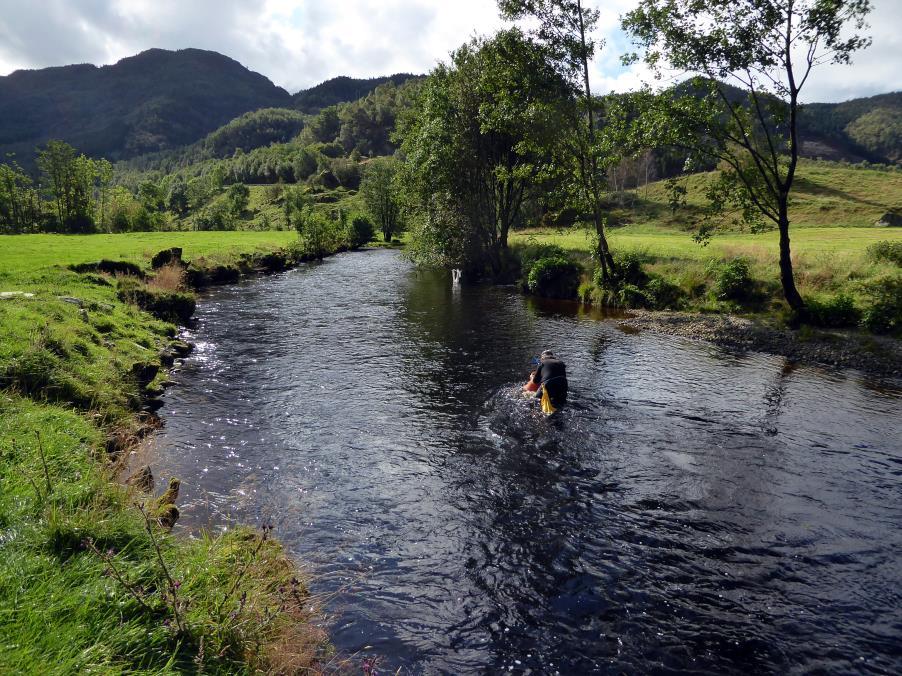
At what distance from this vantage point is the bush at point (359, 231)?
88575 mm

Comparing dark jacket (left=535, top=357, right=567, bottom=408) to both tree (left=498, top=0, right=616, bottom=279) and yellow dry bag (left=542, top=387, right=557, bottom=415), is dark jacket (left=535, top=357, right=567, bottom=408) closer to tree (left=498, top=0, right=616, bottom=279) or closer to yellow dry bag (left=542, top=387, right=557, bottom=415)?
yellow dry bag (left=542, top=387, right=557, bottom=415)

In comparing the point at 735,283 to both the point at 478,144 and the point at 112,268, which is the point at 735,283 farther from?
the point at 112,268

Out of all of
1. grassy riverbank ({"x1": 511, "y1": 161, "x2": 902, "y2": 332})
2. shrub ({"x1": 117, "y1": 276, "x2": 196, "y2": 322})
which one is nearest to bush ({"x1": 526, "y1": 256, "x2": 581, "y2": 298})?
grassy riverbank ({"x1": 511, "y1": 161, "x2": 902, "y2": 332})

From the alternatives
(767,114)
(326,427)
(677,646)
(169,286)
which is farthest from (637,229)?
(677,646)

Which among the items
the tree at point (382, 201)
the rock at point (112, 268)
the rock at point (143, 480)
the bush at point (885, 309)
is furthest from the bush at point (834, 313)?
the tree at point (382, 201)

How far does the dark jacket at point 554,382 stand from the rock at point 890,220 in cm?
6157

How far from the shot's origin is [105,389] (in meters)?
14.1

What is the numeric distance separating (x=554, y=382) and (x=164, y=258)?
3443 centimetres

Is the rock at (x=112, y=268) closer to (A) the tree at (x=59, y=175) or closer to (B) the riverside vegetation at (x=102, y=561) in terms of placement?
(B) the riverside vegetation at (x=102, y=561)

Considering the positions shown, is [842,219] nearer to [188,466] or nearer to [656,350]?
[656,350]

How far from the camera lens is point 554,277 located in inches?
1518

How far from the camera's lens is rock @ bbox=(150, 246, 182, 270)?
122 feet

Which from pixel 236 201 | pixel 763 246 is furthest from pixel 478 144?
pixel 236 201

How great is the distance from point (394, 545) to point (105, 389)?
10.0 meters
